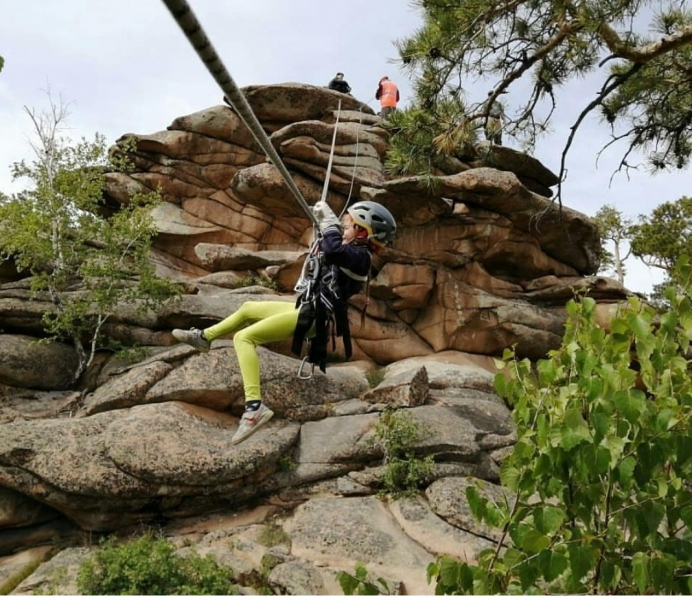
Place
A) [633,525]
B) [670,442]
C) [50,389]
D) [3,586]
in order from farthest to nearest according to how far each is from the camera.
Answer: [50,389], [3,586], [633,525], [670,442]

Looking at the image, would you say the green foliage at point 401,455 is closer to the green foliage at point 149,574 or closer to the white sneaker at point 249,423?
the green foliage at point 149,574

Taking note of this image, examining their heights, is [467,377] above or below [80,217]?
below

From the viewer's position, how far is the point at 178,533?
8.75 m

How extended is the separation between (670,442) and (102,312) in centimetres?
1186

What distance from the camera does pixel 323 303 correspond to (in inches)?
226

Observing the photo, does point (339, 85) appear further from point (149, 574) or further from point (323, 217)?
point (149, 574)

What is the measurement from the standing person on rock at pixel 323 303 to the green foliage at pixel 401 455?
4.00m

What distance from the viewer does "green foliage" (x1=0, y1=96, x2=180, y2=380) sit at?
11.6 meters

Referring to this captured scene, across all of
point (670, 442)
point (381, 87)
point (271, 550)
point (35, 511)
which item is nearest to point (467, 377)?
point (271, 550)

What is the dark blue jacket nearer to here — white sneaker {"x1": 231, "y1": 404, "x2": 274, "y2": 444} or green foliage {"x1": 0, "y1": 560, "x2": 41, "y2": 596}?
white sneaker {"x1": 231, "y1": 404, "x2": 274, "y2": 444}

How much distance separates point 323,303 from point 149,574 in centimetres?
391

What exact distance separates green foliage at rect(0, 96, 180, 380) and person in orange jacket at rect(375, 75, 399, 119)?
8.48 m

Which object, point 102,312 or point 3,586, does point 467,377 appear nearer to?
point 102,312

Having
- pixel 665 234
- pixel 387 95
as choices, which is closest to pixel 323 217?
pixel 387 95
